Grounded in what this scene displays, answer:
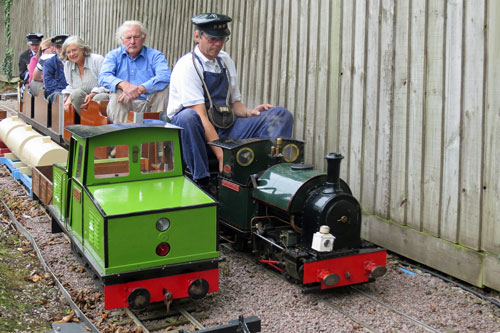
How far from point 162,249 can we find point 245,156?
155 centimetres

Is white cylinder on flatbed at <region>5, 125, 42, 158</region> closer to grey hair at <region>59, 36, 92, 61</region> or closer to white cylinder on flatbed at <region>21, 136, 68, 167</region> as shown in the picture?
white cylinder on flatbed at <region>21, 136, 68, 167</region>

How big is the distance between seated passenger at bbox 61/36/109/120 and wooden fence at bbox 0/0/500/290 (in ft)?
8.29

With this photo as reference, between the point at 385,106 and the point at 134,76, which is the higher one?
the point at 134,76

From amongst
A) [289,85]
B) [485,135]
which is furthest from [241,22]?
[485,135]

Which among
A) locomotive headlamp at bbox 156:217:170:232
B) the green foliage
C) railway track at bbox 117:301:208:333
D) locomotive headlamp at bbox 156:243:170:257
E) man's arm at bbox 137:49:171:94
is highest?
the green foliage

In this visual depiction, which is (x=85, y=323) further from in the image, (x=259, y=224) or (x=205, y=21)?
(x=205, y=21)

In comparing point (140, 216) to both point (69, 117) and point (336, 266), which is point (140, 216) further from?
point (69, 117)

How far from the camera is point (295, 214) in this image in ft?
18.2

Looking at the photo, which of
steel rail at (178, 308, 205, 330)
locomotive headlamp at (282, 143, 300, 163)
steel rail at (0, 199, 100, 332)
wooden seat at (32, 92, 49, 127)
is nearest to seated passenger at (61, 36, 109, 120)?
wooden seat at (32, 92, 49, 127)

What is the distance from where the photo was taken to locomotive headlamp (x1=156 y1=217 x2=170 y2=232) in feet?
15.8

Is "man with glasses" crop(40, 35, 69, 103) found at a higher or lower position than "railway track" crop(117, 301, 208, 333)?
higher

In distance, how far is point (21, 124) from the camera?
1083 cm

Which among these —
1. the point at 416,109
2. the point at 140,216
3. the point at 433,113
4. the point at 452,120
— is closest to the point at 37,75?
the point at 140,216

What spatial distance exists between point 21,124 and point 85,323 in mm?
6823
